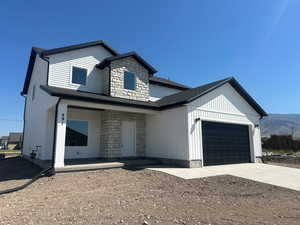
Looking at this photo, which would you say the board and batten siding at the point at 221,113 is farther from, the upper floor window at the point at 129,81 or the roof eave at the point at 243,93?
the upper floor window at the point at 129,81

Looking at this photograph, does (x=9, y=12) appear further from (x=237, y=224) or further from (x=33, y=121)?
(x=237, y=224)

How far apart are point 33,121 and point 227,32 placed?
1487 cm

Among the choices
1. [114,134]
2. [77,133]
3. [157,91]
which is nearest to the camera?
[114,134]

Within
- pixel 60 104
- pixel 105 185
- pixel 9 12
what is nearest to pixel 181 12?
pixel 60 104

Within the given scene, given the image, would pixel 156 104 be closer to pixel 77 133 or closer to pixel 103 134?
pixel 103 134

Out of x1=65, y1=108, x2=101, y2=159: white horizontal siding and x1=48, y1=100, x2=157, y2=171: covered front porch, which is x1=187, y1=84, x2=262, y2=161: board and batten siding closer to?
x1=48, y1=100, x2=157, y2=171: covered front porch

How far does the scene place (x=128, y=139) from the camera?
12445 millimetres

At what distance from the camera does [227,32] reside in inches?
477

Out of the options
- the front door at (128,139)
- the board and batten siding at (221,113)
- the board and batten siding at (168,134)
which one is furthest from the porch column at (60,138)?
the board and batten siding at (221,113)

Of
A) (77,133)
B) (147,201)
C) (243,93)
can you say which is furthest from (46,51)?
(243,93)

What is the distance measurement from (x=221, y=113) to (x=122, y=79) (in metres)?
6.92

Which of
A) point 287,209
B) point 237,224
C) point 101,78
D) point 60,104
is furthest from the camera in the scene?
point 101,78

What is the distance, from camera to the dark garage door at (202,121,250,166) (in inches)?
434

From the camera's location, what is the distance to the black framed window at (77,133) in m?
11.5
